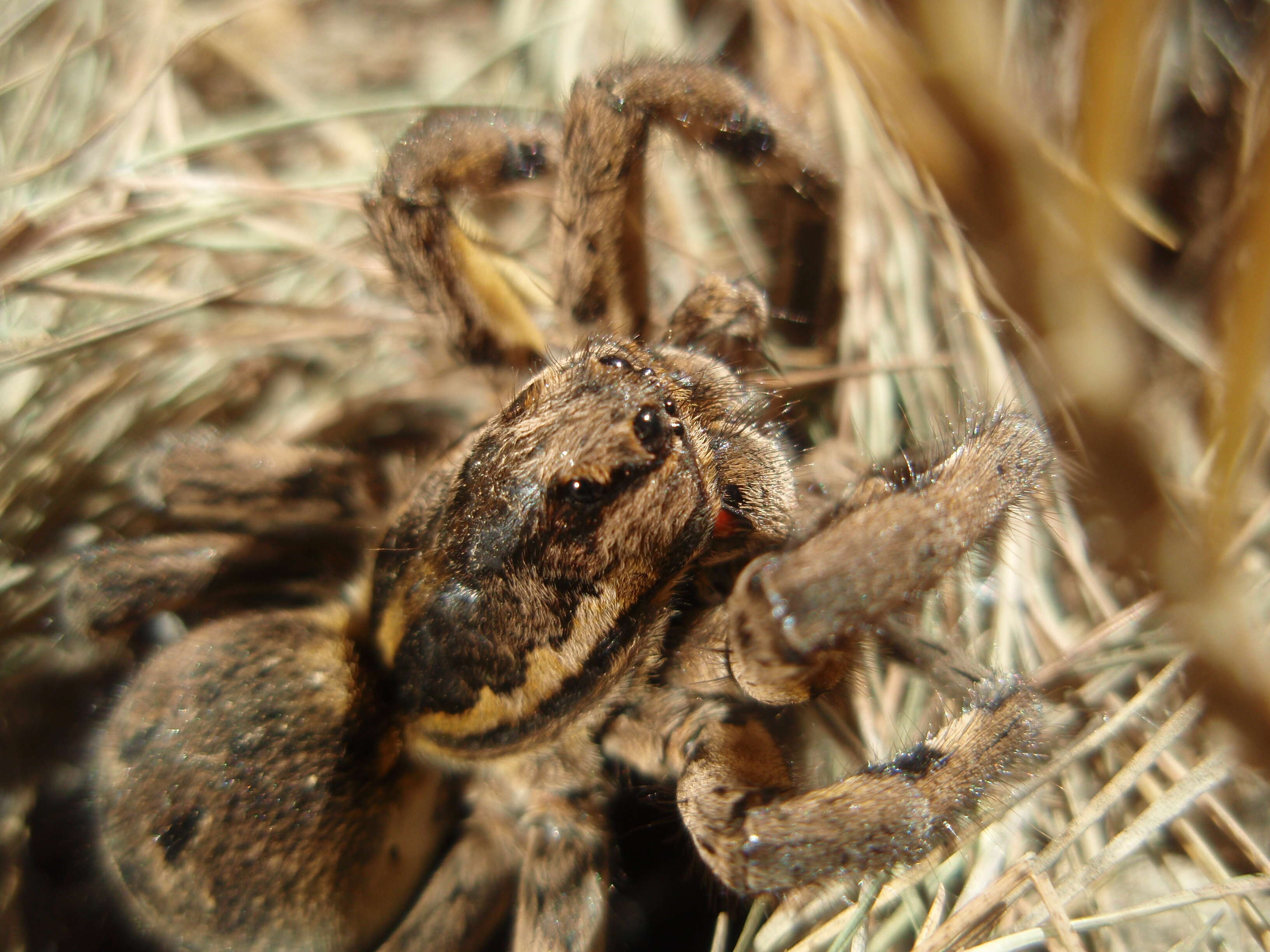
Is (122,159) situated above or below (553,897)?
above

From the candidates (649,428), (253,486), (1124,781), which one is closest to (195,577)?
(253,486)

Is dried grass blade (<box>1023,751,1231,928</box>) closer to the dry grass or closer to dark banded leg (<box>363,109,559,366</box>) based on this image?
the dry grass

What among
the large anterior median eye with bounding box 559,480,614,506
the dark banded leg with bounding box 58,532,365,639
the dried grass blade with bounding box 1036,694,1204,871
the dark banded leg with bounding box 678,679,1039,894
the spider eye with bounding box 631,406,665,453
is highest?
the spider eye with bounding box 631,406,665,453

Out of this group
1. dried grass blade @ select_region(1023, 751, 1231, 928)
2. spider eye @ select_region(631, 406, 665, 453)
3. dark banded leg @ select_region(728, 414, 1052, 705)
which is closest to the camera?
dark banded leg @ select_region(728, 414, 1052, 705)

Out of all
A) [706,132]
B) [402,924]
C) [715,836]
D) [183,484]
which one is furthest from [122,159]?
[715,836]

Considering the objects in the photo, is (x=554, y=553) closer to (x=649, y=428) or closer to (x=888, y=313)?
(x=649, y=428)

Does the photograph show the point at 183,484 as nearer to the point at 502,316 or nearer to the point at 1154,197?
the point at 502,316

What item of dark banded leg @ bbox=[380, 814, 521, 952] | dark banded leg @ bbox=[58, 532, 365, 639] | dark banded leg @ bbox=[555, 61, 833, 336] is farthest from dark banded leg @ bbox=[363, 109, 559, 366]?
dark banded leg @ bbox=[380, 814, 521, 952]
